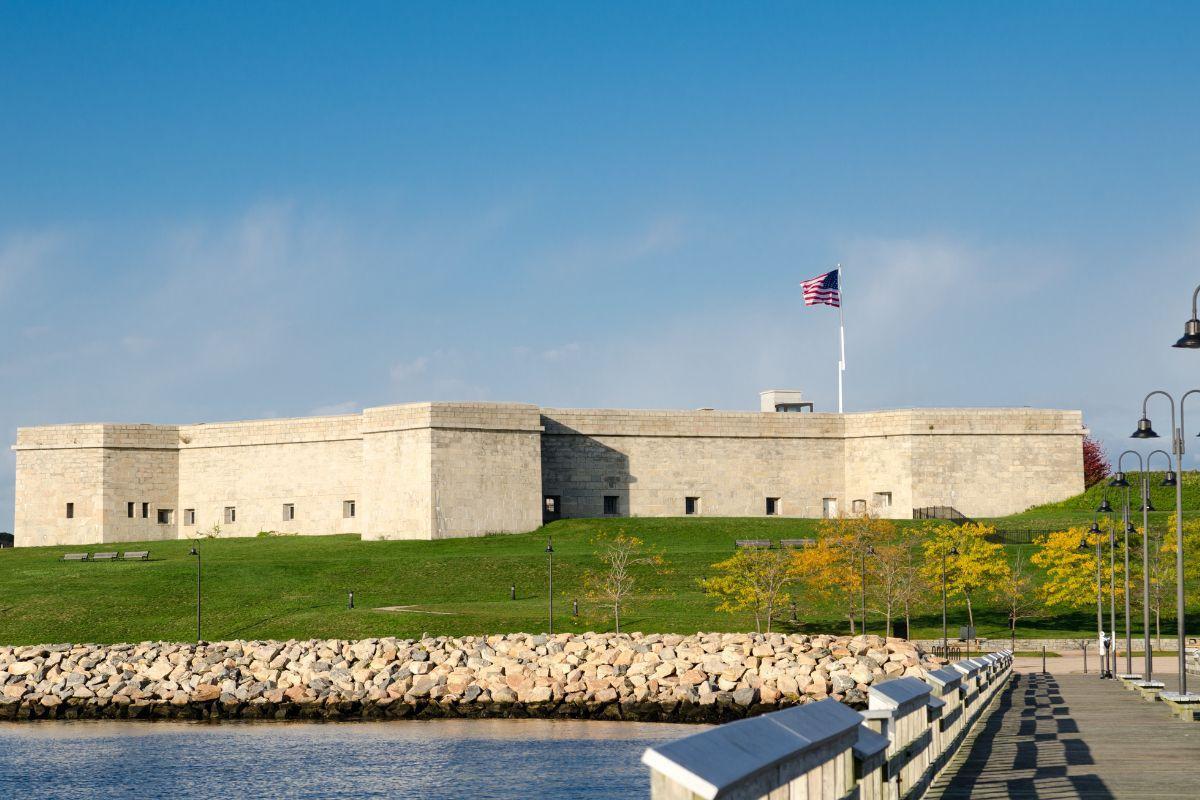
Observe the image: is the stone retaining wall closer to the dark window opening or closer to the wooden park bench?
the wooden park bench

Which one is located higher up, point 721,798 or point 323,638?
point 721,798

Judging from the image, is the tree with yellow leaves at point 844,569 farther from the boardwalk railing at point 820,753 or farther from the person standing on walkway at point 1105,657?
the boardwalk railing at point 820,753

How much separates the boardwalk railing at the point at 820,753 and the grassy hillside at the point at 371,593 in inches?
1577

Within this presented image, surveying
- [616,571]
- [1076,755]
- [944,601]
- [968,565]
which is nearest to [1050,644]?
[968,565]

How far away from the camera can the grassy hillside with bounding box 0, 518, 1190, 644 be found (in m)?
51.8

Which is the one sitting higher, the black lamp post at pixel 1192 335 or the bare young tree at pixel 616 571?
the black lamp post at pixel 1192 335

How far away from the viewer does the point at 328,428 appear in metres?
78.6

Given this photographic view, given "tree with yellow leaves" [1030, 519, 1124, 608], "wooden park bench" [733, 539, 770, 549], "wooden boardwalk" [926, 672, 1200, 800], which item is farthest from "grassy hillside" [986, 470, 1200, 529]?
"wooden boardwalk" [926, 672, 1200, 800]

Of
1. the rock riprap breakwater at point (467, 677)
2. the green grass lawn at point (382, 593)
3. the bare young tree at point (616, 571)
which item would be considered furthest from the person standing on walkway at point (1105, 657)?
the bare young tree at point (616, 571)

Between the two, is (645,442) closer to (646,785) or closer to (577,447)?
(577,447)

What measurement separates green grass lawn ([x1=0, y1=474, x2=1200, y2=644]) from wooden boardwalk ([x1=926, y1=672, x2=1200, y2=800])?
30.4 metres

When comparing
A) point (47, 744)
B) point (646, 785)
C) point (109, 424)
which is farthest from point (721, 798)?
point (109, 424)

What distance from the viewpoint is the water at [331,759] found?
29.2 m

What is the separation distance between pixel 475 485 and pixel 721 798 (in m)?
67.6
